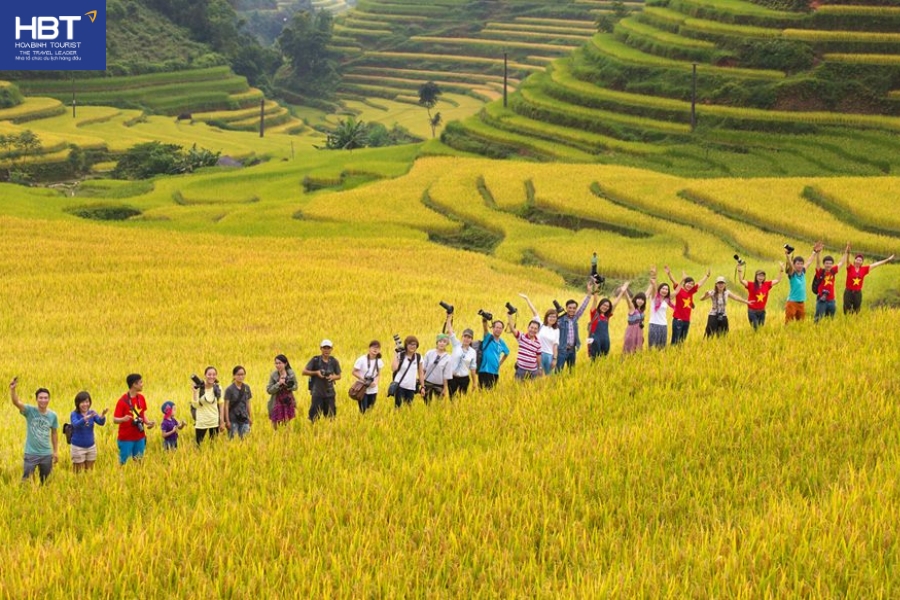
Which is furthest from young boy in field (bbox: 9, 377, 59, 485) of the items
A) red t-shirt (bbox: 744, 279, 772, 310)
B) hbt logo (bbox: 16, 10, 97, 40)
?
hbt logo (bbox: 16, 10, 97, 40)

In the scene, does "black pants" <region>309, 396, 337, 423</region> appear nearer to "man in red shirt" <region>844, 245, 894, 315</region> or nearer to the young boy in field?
the young boy in field

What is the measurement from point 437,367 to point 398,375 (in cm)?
45

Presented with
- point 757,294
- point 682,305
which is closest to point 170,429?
point 682,305

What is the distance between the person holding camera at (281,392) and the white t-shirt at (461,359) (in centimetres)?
188

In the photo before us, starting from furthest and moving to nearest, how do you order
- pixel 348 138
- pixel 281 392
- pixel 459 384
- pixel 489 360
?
pixel 348 138, pixel 489 360, pixel 459 384, pixel 281 392

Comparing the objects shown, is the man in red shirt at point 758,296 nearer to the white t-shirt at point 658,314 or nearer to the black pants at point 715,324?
the black pants at point 715,324

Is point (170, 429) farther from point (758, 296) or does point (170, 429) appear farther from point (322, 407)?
point (758, 296)

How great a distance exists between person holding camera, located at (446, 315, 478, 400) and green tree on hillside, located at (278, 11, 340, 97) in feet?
309

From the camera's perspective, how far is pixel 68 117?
72750mm

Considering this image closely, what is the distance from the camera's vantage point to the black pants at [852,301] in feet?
48.5

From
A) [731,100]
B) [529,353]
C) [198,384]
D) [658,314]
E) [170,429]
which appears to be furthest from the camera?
[731,100]

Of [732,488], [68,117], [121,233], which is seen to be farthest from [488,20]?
[732,488]

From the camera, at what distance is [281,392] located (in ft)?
34.0

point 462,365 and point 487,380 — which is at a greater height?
point 462,365
